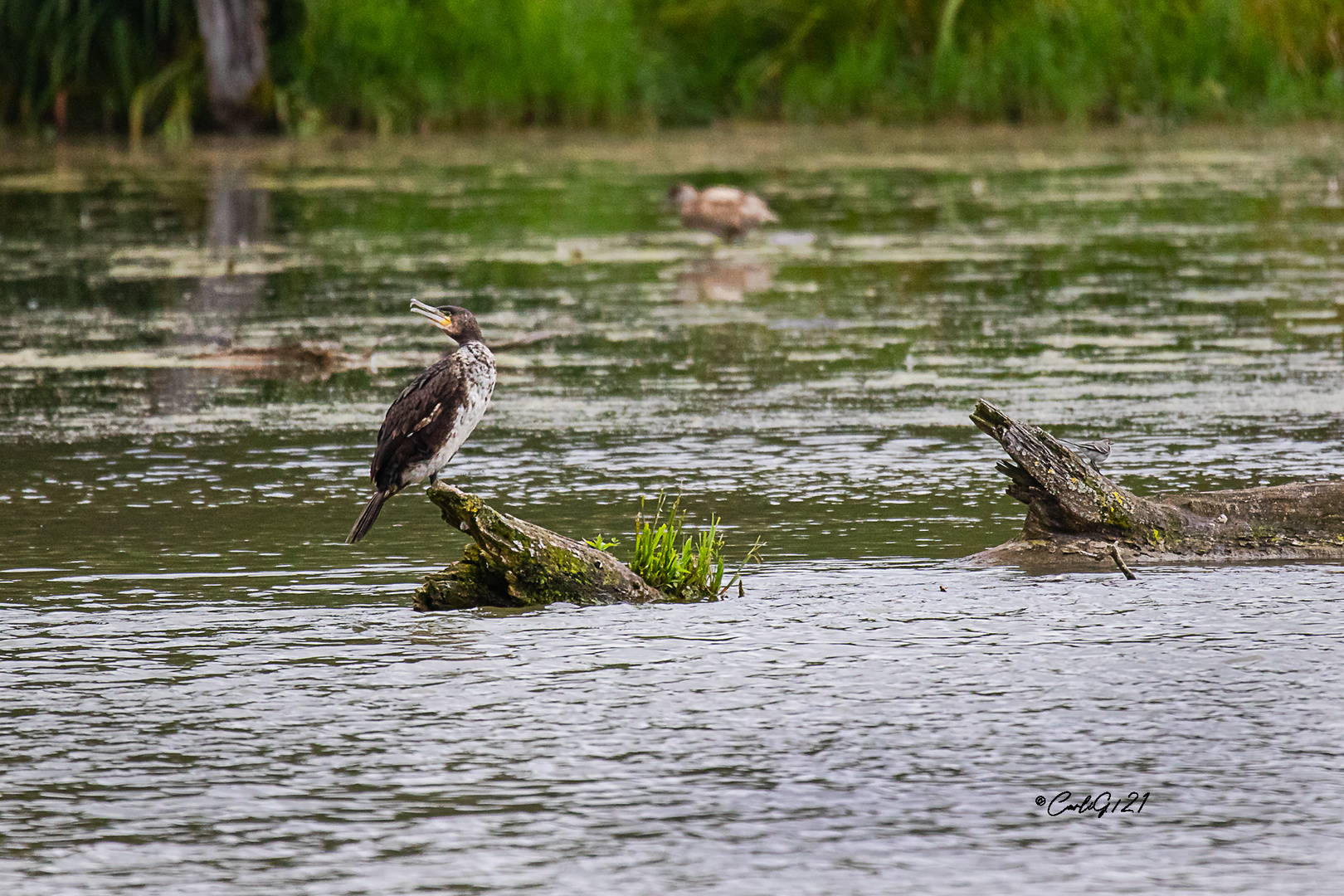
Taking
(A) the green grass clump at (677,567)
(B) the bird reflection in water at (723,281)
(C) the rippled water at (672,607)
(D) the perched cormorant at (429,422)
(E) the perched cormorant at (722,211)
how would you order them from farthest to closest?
(E) the perched cormorant at (722,211)
(B) the bird reflection in water at (723,281)
(D) the perched cormorant at (429,422)
(A) the green grass clump at (677,567)
(C) the rippled water at (672,607)

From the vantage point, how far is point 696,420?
12.5m

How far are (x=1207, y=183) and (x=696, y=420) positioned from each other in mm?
18021

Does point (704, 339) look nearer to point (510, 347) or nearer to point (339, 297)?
point (510, 347)

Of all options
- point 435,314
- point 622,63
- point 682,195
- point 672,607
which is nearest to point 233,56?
point 622,63

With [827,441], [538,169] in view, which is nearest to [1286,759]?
[827,441]

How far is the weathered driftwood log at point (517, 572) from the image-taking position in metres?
8.11

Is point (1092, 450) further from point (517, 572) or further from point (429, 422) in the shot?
point (429, 422)

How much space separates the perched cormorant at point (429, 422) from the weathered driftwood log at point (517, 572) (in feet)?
1.21

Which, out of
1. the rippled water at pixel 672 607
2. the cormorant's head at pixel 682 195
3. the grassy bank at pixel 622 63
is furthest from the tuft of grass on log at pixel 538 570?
the grassy bank at pixel 622 63

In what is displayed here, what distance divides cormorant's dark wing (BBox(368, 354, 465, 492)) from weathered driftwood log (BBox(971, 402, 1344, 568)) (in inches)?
83.5
